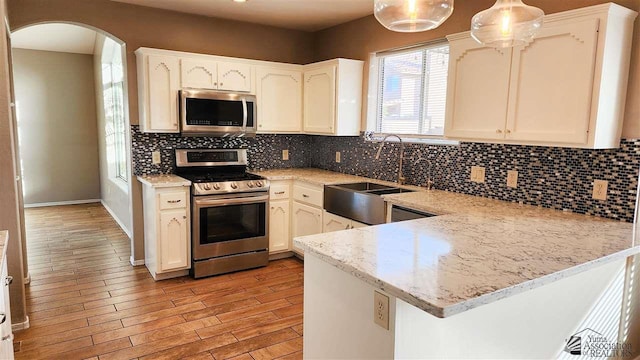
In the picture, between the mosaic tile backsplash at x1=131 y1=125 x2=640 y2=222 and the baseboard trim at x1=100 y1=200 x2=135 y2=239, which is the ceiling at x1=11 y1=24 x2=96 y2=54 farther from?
the mosaic tile backsplash at x1=131 y1=125 x2=640 y2=222

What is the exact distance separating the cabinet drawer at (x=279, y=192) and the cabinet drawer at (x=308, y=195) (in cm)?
8

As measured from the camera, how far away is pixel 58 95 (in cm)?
678

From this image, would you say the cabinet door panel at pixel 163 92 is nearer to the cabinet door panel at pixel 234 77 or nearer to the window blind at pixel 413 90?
the cabinet door panel at pixel 234 77

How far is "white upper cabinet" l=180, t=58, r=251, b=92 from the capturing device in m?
3.86

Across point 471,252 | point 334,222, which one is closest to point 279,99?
point 334,222

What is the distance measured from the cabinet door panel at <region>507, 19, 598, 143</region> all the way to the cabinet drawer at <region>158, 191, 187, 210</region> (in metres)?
2.62

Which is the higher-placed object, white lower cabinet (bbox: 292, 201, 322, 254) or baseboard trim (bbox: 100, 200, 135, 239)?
white lower cabinet (bbox: 292, 201, 322, 254)

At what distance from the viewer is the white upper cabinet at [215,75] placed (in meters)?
3.86

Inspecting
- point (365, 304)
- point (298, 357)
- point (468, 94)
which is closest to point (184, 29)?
point (468, 94)

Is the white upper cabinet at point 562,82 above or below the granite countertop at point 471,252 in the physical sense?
above

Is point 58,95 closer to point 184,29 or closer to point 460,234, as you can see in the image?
point 184,29

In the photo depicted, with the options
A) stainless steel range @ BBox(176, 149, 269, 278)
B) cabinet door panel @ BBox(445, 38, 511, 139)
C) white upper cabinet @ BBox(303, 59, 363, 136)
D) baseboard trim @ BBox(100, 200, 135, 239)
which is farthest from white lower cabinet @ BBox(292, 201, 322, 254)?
baseboard trim @ BBox(100, 200, 135, 239)

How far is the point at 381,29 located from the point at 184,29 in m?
1.88

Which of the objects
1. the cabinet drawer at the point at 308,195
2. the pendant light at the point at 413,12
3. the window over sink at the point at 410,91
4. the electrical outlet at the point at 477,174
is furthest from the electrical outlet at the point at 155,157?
the pendant light at the point at 413,12
